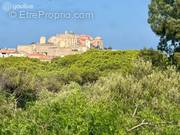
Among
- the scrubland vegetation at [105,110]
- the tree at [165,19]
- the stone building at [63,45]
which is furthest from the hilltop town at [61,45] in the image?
the scrubland vegetation at [105,110]

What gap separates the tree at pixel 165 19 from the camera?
2345 centimetres

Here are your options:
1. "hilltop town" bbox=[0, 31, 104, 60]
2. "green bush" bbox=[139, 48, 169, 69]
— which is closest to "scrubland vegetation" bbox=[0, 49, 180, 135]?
"green bush" bbox=[139, 48, 169, 69]

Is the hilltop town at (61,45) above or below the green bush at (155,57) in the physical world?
below

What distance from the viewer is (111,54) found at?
49531 mm

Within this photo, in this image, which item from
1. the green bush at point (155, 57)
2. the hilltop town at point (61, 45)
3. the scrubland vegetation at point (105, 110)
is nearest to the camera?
the scrubland vegetation at point (105, 110)

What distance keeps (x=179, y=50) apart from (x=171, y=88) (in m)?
8.46

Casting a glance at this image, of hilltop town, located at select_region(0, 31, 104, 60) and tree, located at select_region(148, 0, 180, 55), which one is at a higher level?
tree, located at select_region(148, 0, 180, 55)

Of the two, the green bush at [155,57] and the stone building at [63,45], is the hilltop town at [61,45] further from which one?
the green bush at [155,57]

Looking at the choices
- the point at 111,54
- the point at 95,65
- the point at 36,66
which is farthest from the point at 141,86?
the point at 36,66

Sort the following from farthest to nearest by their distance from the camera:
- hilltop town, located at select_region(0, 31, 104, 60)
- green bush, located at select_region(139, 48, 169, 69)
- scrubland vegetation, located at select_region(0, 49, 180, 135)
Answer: hilltop town, located at select_region(0, 31, 104, 60), green bush, located at select_region(139, 48, 169, 69), scrubland vegetation, located at select_region(0, 49, 180, 135)

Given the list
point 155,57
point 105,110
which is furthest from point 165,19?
point 105,110

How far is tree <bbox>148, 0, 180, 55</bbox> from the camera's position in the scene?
23.5 meters

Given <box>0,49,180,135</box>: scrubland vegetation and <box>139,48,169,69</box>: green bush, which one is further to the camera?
<box>139,48,169,69</box>: green bush

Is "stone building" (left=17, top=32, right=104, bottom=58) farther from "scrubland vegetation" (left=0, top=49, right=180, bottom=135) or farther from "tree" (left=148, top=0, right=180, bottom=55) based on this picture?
"scrubland vegetation" (left=0, top=49, right=180, bottom=135)
